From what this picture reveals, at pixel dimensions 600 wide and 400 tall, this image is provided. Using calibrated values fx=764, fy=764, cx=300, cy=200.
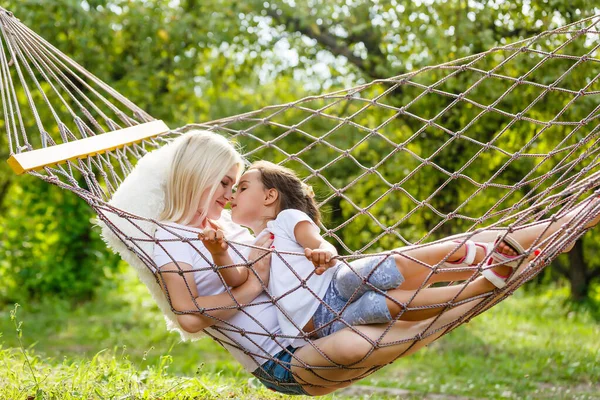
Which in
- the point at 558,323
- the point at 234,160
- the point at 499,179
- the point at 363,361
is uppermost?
the point at 234,160

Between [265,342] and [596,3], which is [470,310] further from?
[596,3]

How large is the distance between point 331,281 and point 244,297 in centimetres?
24

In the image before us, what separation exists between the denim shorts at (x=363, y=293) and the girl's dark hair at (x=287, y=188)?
35 cm

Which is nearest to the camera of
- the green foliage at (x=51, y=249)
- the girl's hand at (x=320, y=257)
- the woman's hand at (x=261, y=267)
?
the girl's hand at (x=320, y=257)

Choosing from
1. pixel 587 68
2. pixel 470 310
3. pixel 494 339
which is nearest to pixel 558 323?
pixel 494 339

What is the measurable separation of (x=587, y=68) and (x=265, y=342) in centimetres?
270

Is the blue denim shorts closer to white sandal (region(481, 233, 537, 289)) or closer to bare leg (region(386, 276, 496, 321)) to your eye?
bare leg (region(386, 276, 496, 321))

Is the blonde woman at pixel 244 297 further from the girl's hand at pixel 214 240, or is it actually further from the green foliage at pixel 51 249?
the green foliage at pixel 51 249

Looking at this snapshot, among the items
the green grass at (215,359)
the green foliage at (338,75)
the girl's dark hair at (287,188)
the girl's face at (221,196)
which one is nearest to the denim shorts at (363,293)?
the girl's dark hair at (287,188)

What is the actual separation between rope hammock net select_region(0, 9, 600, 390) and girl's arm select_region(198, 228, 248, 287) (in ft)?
0.39

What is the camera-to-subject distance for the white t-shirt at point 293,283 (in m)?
2.03

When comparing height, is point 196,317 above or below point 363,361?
above

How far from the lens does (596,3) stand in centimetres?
382

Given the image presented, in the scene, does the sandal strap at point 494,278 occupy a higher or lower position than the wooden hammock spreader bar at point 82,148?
lower
